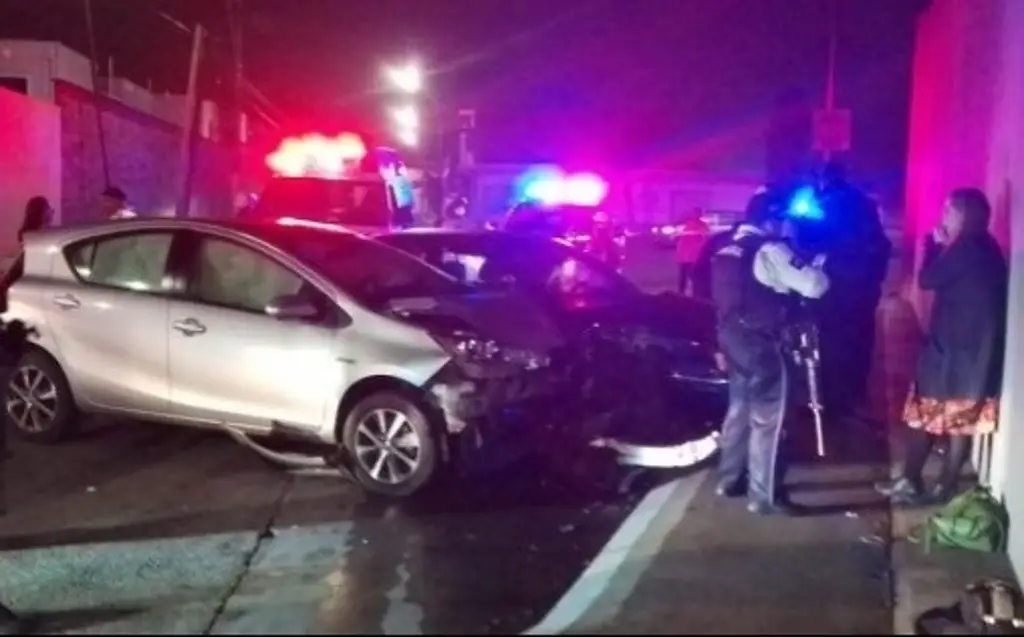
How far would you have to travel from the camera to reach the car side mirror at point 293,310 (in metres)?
8.05

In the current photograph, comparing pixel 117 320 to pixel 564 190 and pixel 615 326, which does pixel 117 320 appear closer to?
pixel 615 326

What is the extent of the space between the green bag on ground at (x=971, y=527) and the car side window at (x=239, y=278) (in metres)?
3.81

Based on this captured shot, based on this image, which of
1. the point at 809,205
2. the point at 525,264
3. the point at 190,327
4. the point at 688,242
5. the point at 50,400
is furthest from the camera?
the point at 688,242

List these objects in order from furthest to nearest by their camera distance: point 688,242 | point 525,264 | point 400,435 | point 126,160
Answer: point 126,160, point 688,242, point 525,264, point 400,435

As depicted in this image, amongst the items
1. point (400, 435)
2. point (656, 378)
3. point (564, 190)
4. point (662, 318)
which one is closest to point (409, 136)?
point (564, 190)

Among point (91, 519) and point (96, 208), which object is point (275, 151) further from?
point (91, 519)

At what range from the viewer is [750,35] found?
23719 mm

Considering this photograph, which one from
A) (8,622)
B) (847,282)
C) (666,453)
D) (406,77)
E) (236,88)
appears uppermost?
(406,77)

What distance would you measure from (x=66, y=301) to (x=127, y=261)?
48 cm

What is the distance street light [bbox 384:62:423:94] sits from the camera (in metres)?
29.0

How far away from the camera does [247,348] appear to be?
8258 mm

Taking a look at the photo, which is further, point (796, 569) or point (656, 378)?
point (656, 378)

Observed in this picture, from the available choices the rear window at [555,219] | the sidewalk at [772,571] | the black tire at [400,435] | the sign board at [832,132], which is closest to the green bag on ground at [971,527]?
the sidewalk at [772,571]

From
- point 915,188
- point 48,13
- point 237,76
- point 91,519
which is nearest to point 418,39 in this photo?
point 237,76
